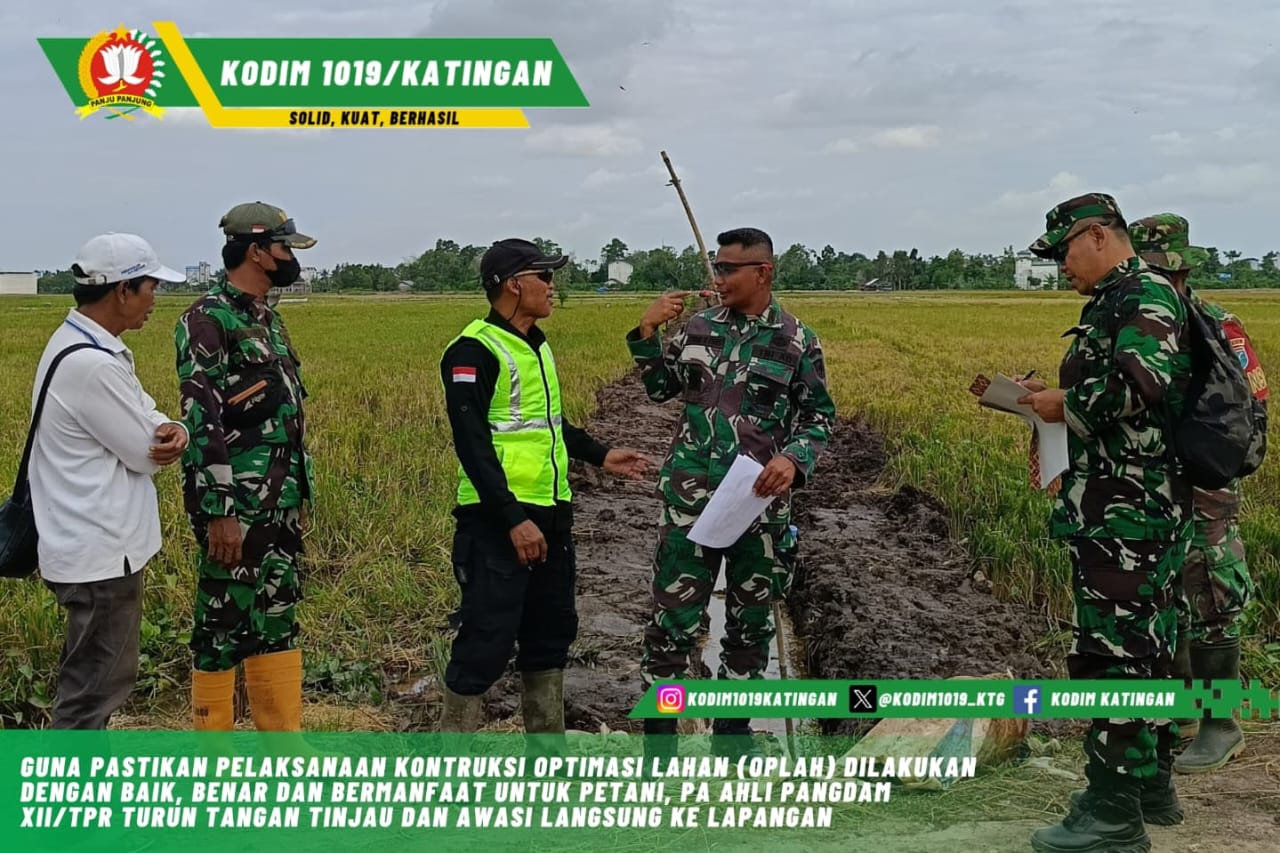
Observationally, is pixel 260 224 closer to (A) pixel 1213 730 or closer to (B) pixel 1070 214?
(B) pixel 1070 214

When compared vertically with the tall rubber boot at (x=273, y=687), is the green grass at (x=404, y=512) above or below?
above

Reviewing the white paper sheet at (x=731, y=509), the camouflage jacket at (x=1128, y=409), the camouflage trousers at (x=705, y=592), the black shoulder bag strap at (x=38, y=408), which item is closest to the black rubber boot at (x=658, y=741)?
the camouflage trousers at (x=705, y=592)

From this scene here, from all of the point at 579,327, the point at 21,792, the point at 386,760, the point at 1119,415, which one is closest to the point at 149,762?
the point at 21,792

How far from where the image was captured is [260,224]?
384cm

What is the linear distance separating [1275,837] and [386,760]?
3.06m

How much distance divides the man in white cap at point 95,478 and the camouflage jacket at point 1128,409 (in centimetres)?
286

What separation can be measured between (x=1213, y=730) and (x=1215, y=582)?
0.56 meters

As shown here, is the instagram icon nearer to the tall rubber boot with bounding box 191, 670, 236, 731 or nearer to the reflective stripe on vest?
the reflective stripe on vest

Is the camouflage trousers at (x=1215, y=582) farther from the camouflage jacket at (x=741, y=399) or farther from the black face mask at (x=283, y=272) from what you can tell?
the black face mask at (x=283, y=272)

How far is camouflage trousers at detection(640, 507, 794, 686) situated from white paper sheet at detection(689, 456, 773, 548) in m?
0.11

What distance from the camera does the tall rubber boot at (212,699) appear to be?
387 centimetres

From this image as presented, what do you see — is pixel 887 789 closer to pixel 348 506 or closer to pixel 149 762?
pixel 149 762

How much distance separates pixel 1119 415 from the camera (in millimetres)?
3350

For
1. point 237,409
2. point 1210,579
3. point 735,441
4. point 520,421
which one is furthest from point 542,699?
point 1210,579
